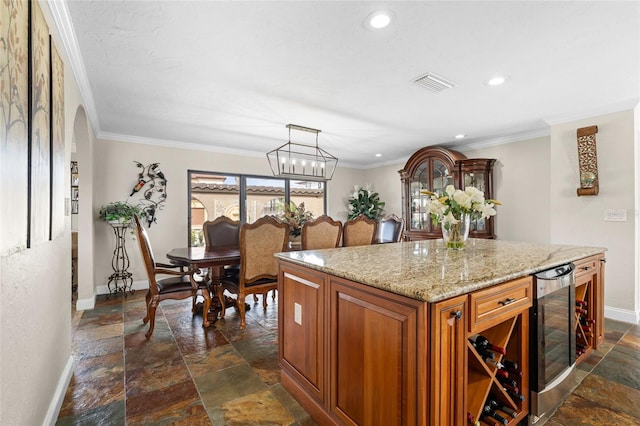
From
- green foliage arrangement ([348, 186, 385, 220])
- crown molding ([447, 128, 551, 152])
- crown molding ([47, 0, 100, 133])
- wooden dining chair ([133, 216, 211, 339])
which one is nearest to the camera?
crown molding ([47, 0, 100, 133])

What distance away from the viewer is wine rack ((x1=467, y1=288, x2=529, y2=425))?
1396mm

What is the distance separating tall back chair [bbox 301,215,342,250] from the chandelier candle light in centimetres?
131

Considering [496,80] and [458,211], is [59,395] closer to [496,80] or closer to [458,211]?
[458,211]

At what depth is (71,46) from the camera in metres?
1.98

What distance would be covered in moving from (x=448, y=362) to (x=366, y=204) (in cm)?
553

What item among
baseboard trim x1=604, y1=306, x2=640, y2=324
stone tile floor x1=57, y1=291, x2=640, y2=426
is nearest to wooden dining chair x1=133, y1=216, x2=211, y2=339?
stone tile floor x1=57, y1=291, x2=640, y2=426

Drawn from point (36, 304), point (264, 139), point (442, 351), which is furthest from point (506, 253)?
point (264, 139)

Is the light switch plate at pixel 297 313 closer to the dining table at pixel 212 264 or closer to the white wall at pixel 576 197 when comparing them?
the dining table at pixel 212 264

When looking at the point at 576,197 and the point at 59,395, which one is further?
the point at 576,197

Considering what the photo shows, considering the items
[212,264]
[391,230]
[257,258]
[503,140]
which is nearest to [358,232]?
[391,230]

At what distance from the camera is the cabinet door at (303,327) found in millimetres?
1593

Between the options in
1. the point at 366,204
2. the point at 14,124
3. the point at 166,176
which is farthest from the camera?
the point at 366,204

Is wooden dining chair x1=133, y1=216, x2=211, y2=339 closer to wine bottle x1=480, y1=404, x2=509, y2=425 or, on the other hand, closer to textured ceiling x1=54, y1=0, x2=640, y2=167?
textured ceiling x1=54, y1=0, x2=640, y2=167

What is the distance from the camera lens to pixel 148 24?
1.80 metres
